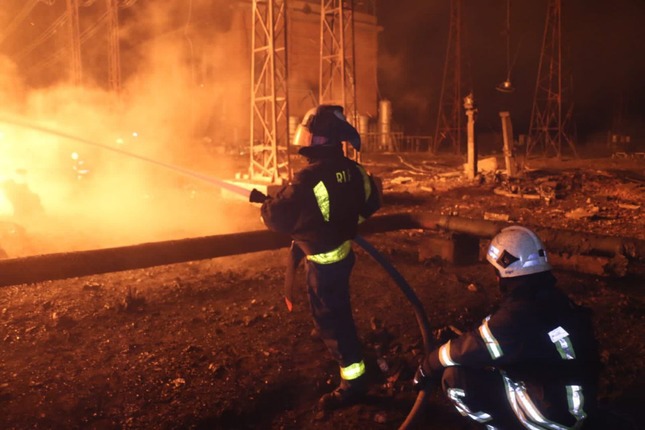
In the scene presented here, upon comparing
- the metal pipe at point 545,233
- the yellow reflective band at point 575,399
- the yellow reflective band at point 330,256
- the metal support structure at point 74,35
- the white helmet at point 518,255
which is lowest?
the yellow reflective band at point 575,399

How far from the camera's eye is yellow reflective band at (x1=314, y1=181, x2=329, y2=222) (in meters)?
3.31

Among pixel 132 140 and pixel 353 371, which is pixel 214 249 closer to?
pixel 353 371

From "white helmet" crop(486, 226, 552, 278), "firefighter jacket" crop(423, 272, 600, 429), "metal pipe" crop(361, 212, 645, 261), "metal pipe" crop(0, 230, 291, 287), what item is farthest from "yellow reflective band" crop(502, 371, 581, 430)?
"metal pipe" crop(361, 212, 645, 261)

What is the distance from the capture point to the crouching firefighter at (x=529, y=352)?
2260 millimetres

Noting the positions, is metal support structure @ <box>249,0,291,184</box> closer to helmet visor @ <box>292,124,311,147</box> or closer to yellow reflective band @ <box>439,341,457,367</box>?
helmet visor @ <box>292,124,311,147</box>

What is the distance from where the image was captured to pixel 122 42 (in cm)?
2541

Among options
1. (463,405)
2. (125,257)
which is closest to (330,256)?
(463,405)

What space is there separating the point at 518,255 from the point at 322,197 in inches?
52.2

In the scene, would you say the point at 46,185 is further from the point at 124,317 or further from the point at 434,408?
the point at 434,408

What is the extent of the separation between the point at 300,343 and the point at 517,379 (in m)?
2.60

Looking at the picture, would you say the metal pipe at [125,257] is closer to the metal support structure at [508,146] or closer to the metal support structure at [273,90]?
the metal support structure at [273,90]

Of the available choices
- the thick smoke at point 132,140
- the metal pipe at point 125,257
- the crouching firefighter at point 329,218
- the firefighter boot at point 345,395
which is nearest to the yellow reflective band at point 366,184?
the crouching firefighter at point 329,218

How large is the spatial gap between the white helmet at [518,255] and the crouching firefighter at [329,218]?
1169 mm

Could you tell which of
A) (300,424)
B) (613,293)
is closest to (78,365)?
(300,424)
